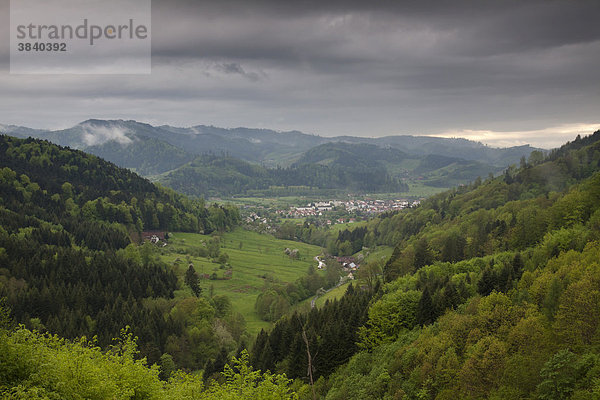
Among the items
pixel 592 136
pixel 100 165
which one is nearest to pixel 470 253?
pixel 592 136

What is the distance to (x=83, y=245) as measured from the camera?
111688 mm

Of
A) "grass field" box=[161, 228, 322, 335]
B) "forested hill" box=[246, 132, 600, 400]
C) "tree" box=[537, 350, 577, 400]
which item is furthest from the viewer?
"grass field" box=[161, 228, 322, 335]

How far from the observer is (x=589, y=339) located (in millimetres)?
29891

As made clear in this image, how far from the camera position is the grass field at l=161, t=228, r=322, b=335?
108 metres

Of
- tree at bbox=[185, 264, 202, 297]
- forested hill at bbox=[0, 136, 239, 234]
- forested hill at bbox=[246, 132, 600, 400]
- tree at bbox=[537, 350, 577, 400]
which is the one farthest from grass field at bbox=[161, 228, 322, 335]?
tree at bbox=[537, 350, 577, 400]

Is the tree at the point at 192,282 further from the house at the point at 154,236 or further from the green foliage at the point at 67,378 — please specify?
the green foliage at the point at 67,378

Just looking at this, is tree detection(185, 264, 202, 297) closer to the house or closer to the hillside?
the hillside

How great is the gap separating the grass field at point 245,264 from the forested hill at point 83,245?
11970 mm

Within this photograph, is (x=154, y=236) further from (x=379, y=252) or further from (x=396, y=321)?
(x=396, y=321)

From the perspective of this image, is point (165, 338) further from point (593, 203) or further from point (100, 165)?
point (100, 165)

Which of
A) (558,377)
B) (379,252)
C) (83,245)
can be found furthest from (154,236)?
(558,377)

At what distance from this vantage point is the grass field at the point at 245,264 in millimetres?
107800

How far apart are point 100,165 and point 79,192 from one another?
104 feet

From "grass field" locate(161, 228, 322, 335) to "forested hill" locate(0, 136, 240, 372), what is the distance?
11970 millimetres
